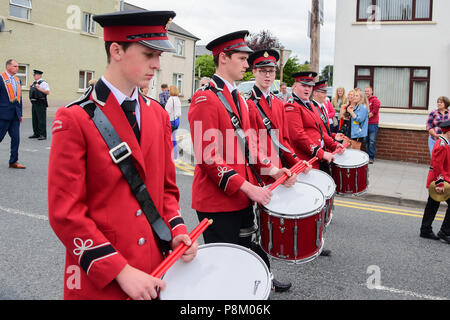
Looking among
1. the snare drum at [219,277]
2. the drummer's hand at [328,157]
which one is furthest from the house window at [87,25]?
the snare drum at [219,277]

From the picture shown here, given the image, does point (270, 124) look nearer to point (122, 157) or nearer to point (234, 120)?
point (234, 120)

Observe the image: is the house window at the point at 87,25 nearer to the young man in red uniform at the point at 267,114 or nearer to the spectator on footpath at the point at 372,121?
the spectator on footpath at the point at 372,121

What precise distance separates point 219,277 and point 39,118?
13.6m

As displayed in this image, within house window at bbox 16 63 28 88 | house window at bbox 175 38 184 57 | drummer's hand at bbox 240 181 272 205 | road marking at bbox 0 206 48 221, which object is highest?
house window at bbox 175 38 184 57

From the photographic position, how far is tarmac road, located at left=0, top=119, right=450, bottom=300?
158 inches

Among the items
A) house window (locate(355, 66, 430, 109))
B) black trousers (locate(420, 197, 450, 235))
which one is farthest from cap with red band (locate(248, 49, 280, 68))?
house window (locate(355, 66, 430, 109))

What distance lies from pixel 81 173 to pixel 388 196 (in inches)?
317

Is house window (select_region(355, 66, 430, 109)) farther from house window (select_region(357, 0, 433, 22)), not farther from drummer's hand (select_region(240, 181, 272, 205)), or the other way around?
drummer's hand (select_region(240, 181, 272, 205))

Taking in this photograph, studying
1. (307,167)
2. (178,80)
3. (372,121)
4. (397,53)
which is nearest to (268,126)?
(307,167)

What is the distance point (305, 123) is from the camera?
512 centimetres

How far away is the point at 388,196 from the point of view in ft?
28.2

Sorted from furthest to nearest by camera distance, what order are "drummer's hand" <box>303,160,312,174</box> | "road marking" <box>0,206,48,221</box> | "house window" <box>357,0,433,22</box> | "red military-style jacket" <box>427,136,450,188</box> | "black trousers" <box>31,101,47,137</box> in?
"house window" <box>357,0,433,22</box>, "black trousers" <box>31,101,47,137</box>, "road marking" <box>0,206,48,221</box>, "red military-style jacket" <box>427,136,450,188</box>, "drummer's hand" <box>303,160,312,174</box>

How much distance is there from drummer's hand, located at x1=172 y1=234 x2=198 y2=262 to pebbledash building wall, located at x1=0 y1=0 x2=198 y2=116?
2007 cm
